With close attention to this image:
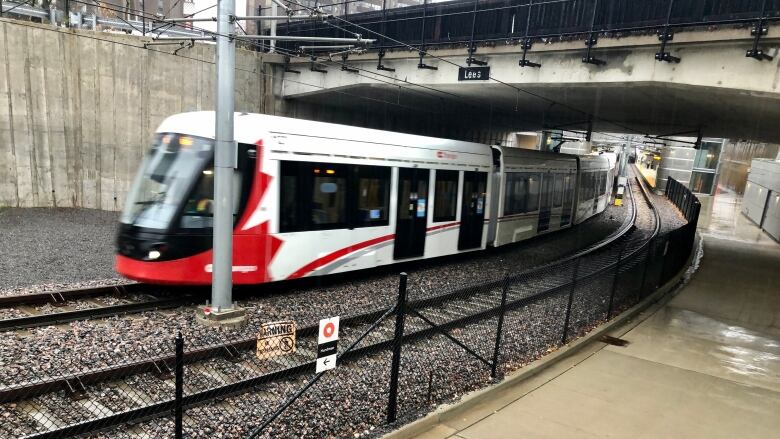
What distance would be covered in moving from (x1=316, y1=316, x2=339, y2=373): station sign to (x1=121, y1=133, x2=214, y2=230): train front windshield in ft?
14.6

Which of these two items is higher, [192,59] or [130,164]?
[192,59]

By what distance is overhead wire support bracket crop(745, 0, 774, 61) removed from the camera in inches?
352

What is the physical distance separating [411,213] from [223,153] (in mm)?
5023

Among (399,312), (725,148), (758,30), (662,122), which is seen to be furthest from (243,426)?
(725,148)

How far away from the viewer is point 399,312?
15.4ft

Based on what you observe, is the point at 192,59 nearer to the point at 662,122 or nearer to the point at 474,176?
the point at 474,176

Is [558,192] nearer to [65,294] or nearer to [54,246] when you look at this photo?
[65,294]

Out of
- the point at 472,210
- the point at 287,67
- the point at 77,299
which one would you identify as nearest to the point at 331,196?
the point at 77,299

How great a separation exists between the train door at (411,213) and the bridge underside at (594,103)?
5.17 metres

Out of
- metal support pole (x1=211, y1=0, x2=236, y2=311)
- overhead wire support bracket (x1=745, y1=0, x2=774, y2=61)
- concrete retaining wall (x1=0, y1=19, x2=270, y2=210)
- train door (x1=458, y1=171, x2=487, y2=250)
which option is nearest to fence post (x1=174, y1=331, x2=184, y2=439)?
metal support pole (x1=211, y1=0, x2=236, y2=311)

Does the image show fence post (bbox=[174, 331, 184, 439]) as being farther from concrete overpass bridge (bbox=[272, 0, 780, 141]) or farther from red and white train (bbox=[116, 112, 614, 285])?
concrete overpass bridge (bbox=[272, 0, 780, 141])

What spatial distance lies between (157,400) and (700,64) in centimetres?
1198

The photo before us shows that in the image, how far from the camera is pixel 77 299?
26.1 feet

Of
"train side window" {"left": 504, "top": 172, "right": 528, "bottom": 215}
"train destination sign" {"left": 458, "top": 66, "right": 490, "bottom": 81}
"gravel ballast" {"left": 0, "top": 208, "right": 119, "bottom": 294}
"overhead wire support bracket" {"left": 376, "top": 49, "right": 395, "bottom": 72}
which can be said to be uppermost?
"overhead wire support bracket" {"left": 376, "top": 49, "right": 395, "bottom": 72}
